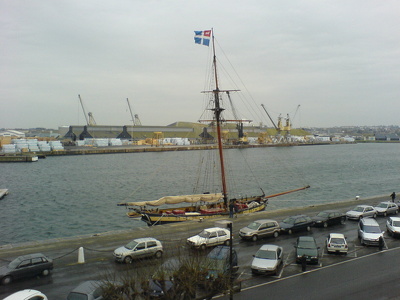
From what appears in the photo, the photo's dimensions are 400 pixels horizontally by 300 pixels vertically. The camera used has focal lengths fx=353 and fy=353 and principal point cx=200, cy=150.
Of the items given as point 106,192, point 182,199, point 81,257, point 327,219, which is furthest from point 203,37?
point 106,192

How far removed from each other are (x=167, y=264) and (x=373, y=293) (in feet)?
20.4

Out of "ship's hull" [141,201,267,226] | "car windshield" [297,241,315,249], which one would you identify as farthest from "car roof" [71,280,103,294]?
"ship's hull" [141,201,267,226]

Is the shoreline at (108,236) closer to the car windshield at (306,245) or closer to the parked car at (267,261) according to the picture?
the parked car at (267,261)

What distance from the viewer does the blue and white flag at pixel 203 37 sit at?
88.5 ft

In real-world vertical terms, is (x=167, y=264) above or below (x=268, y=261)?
above

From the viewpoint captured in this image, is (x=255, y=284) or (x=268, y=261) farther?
(x=268, y=261)

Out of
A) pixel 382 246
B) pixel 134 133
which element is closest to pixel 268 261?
pixel 382 246

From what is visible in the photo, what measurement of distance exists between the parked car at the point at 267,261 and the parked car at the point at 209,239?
96.9 inches

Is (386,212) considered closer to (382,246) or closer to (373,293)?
(382,246)

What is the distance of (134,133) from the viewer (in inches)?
7047

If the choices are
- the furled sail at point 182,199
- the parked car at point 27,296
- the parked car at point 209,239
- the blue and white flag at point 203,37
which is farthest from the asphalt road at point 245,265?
the blue and white flag at point 203,37

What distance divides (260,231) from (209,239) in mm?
2794

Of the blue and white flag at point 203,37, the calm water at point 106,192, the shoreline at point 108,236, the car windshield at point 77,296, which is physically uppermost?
the blue and white flag at point 203,37

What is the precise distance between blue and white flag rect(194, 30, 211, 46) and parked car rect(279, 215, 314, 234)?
50.3 ft
